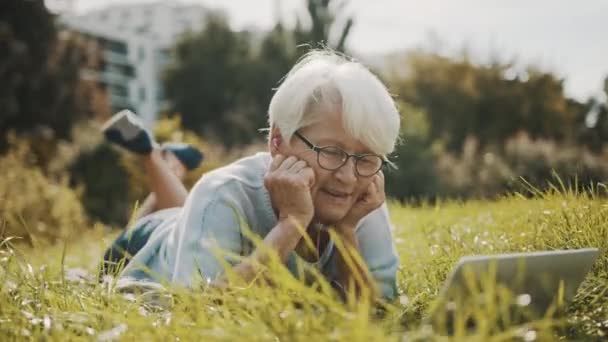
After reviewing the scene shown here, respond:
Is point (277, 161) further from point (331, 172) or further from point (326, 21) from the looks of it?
point (326, 21)

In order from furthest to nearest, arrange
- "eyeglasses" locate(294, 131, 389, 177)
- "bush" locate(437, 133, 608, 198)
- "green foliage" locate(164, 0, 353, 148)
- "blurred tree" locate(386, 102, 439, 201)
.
Result: "green foliage" locate(164, 0, 353, 148) < "blurred tree" locate(386, 102, 439, 201) < "bush" locate(437, 133, 608, 198) < "eyeglasses" locate(294, 131, 389, 177)

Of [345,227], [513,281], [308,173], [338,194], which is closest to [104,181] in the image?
[345,227]

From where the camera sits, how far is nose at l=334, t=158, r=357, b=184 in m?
2.85

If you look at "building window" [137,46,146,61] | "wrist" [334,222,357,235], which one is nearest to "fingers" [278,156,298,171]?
"wrist" [334,222,357,235]

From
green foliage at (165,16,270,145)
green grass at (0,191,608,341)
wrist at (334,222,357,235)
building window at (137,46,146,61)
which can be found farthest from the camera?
building window at (137,46,146,61)

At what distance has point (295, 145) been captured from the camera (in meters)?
2.91

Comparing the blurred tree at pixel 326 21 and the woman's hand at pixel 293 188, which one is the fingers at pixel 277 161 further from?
the blurred tree at pixel 326 21

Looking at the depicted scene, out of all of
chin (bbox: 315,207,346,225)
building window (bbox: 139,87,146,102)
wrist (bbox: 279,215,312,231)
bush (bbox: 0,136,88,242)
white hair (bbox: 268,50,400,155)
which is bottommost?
building window (bbox: 139,87,146,102)

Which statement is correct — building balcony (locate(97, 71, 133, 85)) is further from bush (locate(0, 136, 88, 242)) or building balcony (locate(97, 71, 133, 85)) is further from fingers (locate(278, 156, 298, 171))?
fingers (locate(278, 156, 298, 171))

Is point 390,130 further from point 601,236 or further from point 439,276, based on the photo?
point 601,236

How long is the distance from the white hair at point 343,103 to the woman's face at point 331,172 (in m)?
0.04

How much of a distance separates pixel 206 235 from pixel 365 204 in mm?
729

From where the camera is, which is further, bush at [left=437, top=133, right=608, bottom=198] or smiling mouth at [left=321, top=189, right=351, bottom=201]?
bush at [left=437, top=133, right=608, bottom=198]

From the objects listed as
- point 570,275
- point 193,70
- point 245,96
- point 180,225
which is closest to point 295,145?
point 180,225
